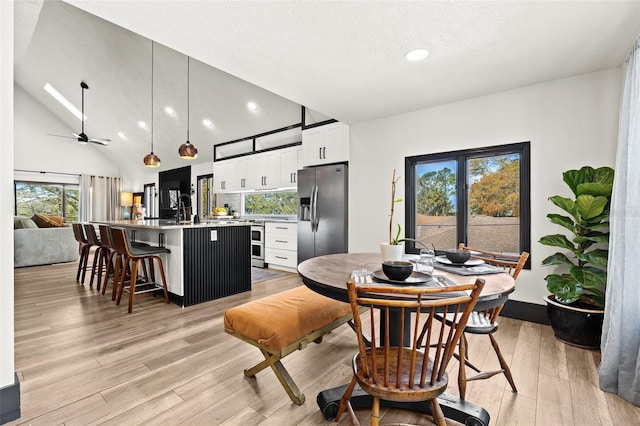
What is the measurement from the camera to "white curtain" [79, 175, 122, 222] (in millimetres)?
9102

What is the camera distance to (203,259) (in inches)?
140

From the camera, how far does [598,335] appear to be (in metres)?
2.35

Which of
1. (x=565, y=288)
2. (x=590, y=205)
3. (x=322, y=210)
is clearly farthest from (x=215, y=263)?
(x=590, y=205)

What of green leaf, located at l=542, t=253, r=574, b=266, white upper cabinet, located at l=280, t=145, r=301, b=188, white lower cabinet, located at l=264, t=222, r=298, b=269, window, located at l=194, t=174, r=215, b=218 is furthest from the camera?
window, located at l=194, t=174, r=215, b=218

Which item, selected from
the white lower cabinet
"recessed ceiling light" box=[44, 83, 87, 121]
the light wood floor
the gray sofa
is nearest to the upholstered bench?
the light wood floor

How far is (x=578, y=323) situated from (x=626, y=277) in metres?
0.74

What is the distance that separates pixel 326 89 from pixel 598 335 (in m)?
3.17

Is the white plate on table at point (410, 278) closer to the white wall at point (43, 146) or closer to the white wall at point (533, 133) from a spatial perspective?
the white wall at point (533, 133)

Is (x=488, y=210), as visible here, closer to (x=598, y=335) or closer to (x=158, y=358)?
(x=598, y=335)

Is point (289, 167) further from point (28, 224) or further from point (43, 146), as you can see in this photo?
point (43, 146)

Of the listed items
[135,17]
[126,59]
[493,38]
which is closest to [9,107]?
[135,17]

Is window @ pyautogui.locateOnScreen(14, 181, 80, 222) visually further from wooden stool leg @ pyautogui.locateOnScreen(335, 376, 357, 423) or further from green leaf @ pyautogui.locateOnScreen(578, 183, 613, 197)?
green leaf @ pyautogui.locateOnScreen(578, 183, 613, 197)

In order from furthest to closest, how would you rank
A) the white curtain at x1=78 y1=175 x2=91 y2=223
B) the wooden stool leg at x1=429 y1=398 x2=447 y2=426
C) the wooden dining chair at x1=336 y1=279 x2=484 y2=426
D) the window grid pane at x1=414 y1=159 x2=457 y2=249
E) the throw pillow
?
the white curtain at x1=78 y1=175 x2=91 y2=223, the throw pillow, the window grid pane at x1=414 y1=159 x2=457 y2=249, the wooden stool leg at x1=429 y1=398 x2=447 y2=426, the wooden dining chair at x1=336 y1=279 x2=484 y2=426

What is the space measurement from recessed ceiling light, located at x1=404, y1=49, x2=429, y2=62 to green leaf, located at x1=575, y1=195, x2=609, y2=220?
1.67 meters
